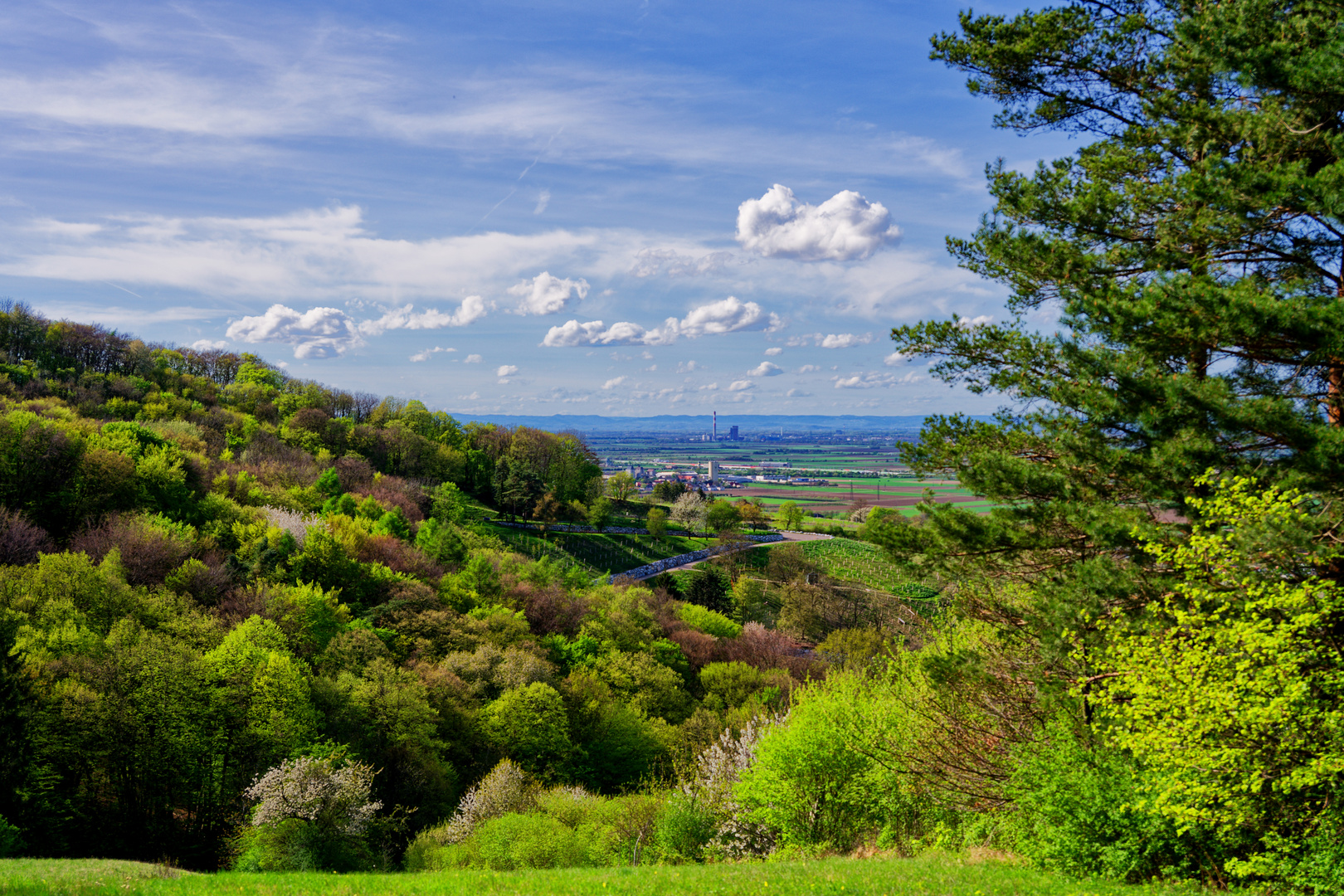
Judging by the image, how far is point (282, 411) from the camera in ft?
272

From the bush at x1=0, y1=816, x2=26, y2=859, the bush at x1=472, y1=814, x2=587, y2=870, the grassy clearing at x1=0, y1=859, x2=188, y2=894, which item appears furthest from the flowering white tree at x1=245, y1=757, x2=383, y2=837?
the grassy clearing at x1=0, y1=859, x2=188, y2=894

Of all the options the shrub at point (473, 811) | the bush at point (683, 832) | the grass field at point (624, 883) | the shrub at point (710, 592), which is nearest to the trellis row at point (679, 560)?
the shrub at point (710, 592)

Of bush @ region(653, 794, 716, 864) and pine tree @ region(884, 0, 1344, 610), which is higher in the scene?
pine tree @ region(884, 0, 1344, 610)

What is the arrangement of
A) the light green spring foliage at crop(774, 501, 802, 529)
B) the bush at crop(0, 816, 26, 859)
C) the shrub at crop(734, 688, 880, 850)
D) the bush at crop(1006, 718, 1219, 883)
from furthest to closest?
the light green spring foliage at crop(774, 501, 802, 529) < the shrub at crop(734, 688, 880, 850) < the bush at crop(0, 816, 26, 859) < the bush at crop(1006, 718, 1219, 883)

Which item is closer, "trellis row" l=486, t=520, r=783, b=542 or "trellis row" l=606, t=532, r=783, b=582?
"trellis row" l=606, t=532, r=783, b=582

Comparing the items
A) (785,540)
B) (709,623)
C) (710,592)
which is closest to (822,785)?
(709,623)

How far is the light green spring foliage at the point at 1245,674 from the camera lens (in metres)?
8.82

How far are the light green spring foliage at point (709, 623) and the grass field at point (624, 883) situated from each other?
132ft

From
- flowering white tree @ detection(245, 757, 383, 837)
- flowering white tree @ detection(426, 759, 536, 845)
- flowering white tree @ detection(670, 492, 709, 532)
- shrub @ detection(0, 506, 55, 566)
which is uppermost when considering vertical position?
shrub @ detection(0, 506, 55, 566)

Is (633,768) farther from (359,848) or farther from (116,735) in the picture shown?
(116,735)

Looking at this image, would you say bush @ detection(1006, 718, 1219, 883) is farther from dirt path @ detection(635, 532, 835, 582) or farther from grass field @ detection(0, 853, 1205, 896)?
dirt path @ detection(635, 532, 835, 582)

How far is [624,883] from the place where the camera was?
38.5 ft

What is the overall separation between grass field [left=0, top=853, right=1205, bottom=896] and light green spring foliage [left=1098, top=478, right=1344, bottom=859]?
6.20 feet

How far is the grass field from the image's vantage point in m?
10.4
